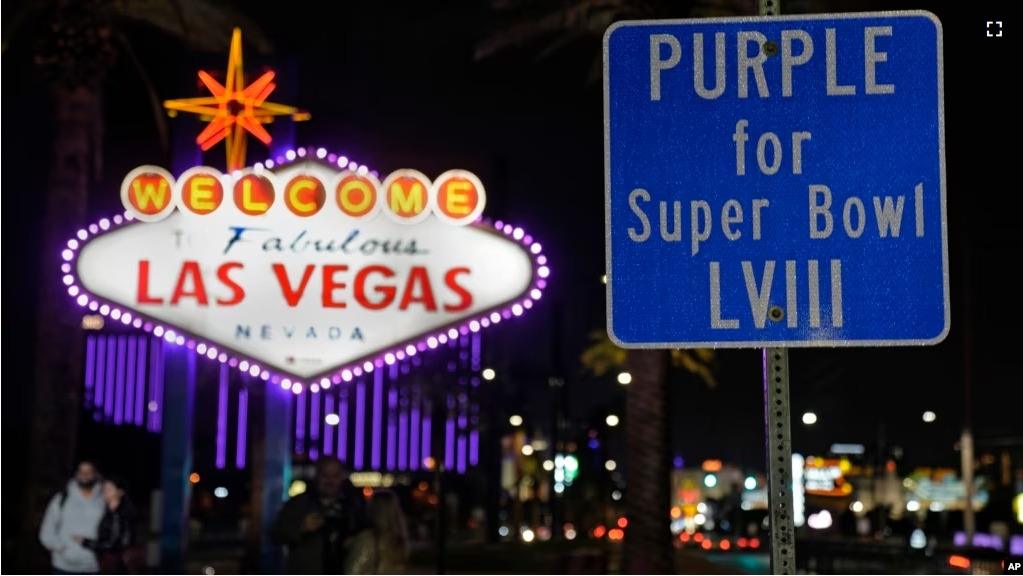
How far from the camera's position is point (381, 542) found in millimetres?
10984

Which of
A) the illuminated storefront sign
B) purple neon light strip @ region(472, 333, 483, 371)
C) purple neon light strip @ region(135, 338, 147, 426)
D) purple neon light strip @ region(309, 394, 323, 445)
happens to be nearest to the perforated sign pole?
the illuminated storefront sign

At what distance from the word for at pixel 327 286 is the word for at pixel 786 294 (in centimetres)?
1245

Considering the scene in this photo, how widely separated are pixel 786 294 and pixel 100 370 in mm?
65655

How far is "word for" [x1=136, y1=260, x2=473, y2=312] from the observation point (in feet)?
50.6

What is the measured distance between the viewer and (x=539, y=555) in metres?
23.0

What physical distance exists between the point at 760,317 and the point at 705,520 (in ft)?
158

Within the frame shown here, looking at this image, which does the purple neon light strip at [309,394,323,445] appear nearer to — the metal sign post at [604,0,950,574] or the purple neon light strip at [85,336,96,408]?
the purple neon light strip at [85,336,96,408]

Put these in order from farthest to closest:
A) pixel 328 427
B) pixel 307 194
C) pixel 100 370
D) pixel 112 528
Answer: pixel 328 427 → pixel 100 370 → pixel 307 194 → pixel 112 528

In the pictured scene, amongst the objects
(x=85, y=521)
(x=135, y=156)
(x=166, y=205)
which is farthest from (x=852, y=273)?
(x=135, y=156)

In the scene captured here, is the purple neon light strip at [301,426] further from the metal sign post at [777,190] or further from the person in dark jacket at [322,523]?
the metal sign post at [777,190]

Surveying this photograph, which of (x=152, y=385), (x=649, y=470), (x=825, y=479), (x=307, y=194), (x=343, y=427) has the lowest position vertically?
→ (x=825, y=479)

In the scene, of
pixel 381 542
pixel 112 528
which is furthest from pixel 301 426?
pixel 381 542

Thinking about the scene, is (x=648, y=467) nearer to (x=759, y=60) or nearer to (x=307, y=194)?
(x=307, y=194)

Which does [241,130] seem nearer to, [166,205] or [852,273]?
[166,205]
